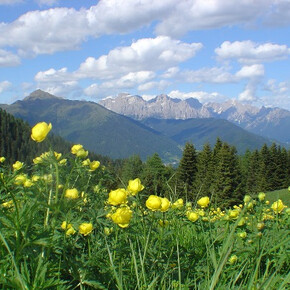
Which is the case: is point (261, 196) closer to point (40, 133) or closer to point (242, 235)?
point (242, 235)

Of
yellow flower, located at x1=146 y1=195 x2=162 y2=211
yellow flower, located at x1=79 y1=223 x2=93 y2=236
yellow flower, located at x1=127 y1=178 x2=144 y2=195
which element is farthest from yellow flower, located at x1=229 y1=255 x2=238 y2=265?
yellow flower, located at x1=79 y1=223 x2=93 y2=236

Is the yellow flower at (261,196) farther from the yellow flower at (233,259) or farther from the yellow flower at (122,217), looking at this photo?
the yellow flower at (122,217)

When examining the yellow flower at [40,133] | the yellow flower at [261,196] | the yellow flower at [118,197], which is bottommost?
the yellow flower at [261,196]

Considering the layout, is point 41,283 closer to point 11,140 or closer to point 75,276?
point 75,276

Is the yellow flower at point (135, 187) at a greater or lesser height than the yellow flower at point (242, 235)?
greater

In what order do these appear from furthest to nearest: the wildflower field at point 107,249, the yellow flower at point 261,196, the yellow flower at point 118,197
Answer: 1. the yellow flower at point 261,196
2. the yellow flower at point 118,197
3. the wildflower field at point 107,249

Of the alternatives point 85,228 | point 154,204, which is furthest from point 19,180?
point 154,204

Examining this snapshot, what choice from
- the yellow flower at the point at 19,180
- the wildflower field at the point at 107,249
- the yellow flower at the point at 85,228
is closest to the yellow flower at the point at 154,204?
the wildflower field at the point at 107,249

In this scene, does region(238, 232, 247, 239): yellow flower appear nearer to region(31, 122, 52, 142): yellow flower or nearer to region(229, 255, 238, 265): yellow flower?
region(229, 255, 238, 265): yellow flower

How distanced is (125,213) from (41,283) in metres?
0.51

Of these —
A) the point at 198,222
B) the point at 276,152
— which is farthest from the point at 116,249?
the point at 276,152

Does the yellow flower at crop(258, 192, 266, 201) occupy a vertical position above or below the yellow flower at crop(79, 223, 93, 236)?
below

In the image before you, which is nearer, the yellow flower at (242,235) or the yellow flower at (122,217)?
the yellow flower at (122,217)

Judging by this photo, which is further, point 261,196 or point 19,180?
point 261,196
